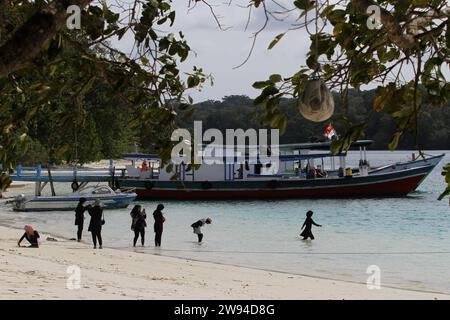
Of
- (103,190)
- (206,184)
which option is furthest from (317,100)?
(206,184)

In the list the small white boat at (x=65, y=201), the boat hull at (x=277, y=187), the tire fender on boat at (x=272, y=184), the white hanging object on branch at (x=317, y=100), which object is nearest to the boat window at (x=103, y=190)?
the small white boat at (x=65, y=201)

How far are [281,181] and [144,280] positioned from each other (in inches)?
1147

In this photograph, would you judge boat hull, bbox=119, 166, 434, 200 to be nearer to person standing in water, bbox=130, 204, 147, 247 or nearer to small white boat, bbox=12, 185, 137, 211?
small white boat, bbox=12, 185, 137, 211

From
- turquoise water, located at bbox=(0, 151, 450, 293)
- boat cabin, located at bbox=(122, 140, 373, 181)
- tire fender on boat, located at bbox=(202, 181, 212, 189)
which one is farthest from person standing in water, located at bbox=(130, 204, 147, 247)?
tire fender on boat, located at bbox=(202, 181, 212, 189)

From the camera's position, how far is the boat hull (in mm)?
42219

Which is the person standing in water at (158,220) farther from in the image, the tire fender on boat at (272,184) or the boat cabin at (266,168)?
the tire fender on boat at (272,184)

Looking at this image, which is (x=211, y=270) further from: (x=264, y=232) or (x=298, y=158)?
(x=298, y=158)

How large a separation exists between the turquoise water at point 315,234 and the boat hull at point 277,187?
20.2 inches

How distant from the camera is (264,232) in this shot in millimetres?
28422

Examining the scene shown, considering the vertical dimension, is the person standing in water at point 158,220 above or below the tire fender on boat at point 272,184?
below

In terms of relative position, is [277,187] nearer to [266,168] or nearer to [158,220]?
[266,168]

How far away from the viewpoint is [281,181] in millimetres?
42188

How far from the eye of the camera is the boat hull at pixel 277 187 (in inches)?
1662
